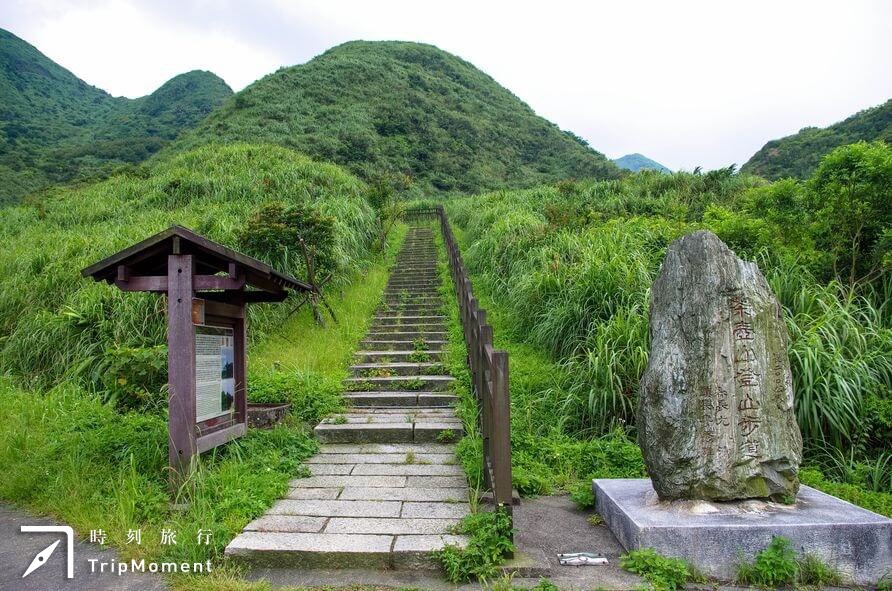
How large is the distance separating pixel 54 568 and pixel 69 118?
58.7 m

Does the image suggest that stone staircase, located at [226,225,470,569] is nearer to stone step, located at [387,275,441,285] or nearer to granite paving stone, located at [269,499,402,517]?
granite paving stone, located at [269,499,402,517]

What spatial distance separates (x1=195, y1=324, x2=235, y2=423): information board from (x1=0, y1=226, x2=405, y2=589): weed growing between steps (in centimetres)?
43

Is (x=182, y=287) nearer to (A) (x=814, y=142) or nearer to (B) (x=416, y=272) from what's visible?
(B) (x=416, y=272)

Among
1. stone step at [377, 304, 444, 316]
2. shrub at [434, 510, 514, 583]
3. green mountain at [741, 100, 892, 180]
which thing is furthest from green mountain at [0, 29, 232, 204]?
green mountain at [741, 100, 892, 180]

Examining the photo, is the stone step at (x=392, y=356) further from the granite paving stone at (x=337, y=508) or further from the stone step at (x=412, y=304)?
the granite paving stone at (x=337, y=508)

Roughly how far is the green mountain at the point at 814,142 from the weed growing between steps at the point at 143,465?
23.9 metres

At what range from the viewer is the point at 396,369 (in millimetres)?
7832

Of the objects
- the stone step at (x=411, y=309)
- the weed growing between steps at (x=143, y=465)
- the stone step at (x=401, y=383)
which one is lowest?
the weed growing between steps at (x=143, y=465)

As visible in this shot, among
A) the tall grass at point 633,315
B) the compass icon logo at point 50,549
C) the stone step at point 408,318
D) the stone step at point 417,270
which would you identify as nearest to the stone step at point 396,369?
the tall grass at point 633,315

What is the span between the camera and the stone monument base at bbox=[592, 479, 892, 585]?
10.6ft

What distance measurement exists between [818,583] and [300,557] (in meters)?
3.22

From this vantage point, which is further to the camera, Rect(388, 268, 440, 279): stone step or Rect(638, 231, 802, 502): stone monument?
Rect(388, 268, 440, 279): stone step

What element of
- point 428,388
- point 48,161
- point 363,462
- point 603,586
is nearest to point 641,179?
point 428,388

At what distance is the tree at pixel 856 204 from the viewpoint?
5938 mm
